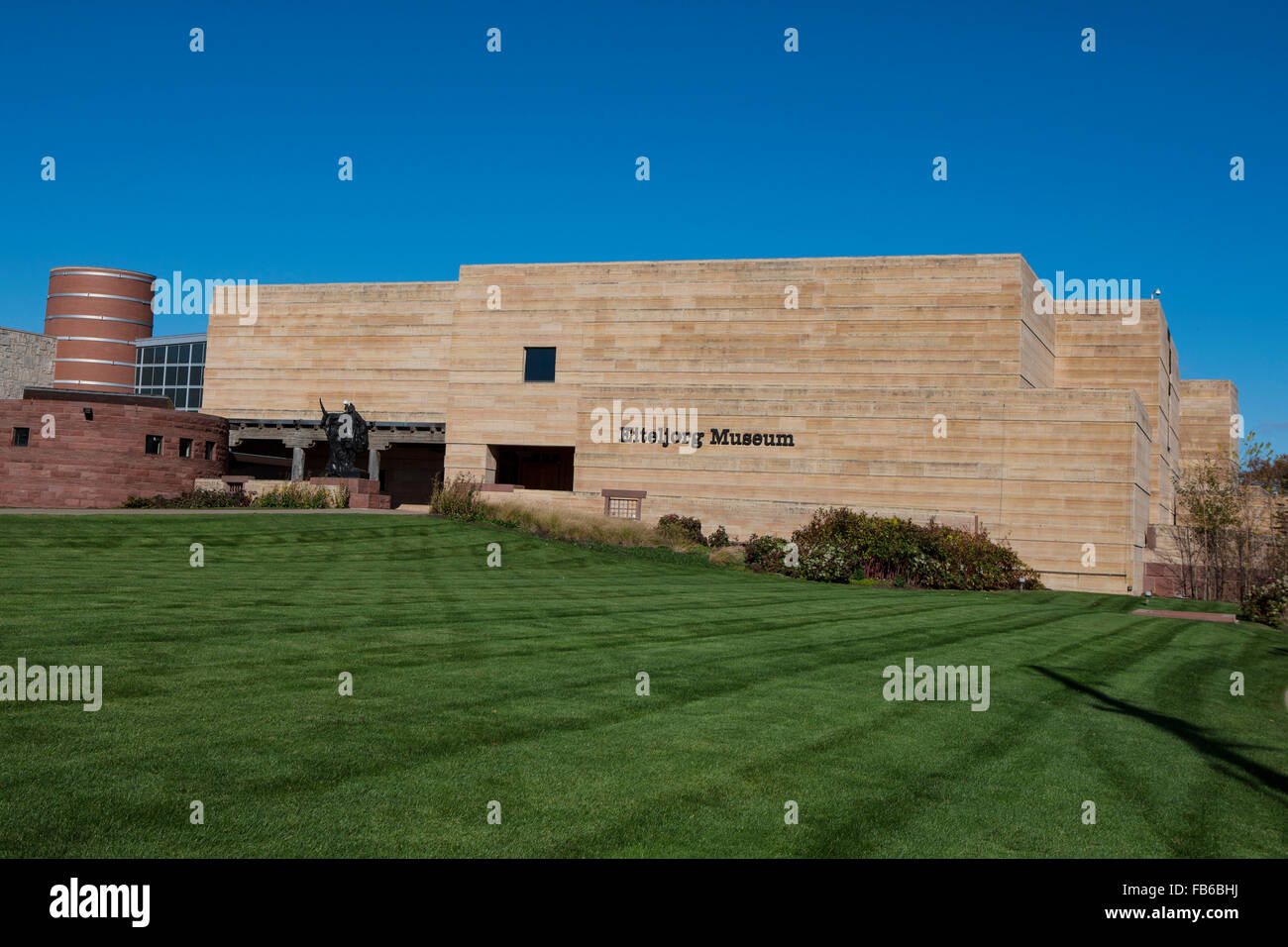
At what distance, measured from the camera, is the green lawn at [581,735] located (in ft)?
17.3

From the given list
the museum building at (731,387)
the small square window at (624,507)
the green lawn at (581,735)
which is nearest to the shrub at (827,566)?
A: the museum building at (731,387)

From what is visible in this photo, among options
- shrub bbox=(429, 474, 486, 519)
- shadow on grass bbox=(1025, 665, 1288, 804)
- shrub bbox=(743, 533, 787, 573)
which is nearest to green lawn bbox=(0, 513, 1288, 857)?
shadow on grass bbox=(1025, 665, 1288, 804)

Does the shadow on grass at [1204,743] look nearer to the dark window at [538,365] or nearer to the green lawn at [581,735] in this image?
the green lawn at [581,735]

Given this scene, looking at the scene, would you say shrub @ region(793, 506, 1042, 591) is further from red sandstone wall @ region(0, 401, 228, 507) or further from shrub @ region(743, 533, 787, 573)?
red sandstone wall @ region(0, 401, 228, 507)

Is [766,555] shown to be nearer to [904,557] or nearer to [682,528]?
[904,557]

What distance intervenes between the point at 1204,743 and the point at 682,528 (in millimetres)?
25606

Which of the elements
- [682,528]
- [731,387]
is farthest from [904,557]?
[731,387]

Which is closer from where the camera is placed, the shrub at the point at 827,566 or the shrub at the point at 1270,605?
the shrub at the point at 1270,605

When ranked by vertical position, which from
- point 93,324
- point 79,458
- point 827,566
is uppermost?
point 93,324

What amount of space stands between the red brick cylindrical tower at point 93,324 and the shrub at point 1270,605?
54729 millimetres

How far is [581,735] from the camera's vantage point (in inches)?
279

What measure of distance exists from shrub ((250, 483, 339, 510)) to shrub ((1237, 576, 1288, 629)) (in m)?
28.4
